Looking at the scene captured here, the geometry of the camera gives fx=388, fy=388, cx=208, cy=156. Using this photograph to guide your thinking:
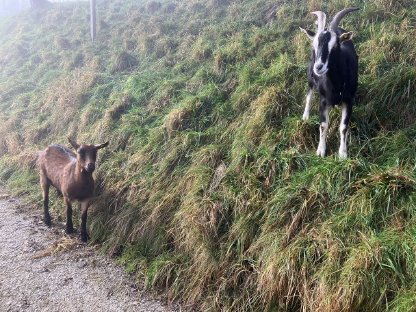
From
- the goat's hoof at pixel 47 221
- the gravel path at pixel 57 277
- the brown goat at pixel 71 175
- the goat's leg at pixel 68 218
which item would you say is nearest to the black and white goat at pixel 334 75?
the gravel path at pixel 57 277

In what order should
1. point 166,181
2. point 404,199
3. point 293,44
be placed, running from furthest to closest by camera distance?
point 293,44 → point 166,181 → point 404,199

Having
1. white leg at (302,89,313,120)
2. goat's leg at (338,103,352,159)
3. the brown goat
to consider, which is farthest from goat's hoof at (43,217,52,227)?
goat's leg at (338,103,352,159)

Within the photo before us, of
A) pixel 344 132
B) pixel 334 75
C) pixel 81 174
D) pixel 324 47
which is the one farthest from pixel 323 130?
pixel 81 174

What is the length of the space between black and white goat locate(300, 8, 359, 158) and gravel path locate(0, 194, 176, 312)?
2.79m

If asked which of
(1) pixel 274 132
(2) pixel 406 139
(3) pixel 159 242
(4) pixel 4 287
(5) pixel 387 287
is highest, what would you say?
(2) pixel 406 139

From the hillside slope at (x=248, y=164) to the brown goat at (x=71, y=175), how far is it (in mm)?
280

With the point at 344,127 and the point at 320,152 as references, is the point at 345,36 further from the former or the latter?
the point at 320,152

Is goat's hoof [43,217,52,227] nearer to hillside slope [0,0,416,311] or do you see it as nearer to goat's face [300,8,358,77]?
hillside slope [0,0,416,311]

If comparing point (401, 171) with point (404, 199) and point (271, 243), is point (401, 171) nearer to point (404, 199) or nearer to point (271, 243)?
point (404, 199)

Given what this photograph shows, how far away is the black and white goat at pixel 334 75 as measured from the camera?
430 centimetres

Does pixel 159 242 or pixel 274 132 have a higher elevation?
pixel 274 132

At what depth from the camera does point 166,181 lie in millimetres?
5609

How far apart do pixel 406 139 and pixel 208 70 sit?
171 inches

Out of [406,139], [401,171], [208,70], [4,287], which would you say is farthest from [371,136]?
[4,287]
